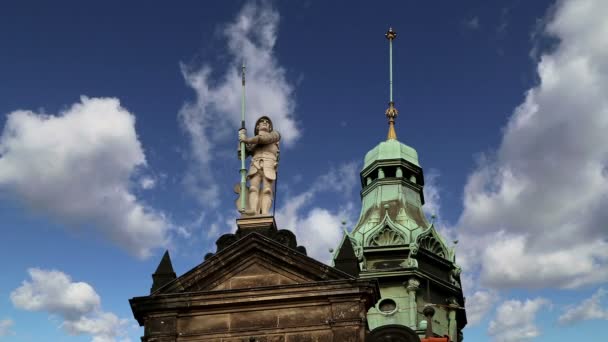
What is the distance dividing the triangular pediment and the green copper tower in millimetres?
15303

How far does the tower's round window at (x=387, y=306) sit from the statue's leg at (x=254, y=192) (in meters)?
18.2

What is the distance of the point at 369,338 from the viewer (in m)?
20.4

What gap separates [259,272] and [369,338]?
10.1ft

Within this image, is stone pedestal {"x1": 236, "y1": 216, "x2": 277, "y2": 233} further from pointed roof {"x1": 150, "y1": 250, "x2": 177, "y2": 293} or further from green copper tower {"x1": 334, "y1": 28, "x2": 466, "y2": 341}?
green copper tower {"x1": 334, "y1": 28, "x2": 466, "y2": 341}

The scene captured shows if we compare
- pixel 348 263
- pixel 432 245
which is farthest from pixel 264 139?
pixel 432 245

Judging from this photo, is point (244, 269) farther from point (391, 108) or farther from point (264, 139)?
point (391, 108)

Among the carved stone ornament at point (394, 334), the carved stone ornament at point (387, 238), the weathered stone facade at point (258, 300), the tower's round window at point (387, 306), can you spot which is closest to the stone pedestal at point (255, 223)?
the weathered stone facade at point (258, 300)

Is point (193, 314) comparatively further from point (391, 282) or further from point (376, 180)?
point (376, 180)

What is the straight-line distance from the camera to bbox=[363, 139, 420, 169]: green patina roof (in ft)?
155

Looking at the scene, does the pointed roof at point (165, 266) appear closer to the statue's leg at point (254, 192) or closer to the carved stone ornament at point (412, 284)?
the statue's leg at point (254, 192)

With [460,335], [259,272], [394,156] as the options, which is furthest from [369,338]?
[394,156]

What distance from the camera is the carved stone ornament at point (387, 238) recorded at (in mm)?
42219

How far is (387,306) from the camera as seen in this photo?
40.2m

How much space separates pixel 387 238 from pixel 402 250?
1.08 m
